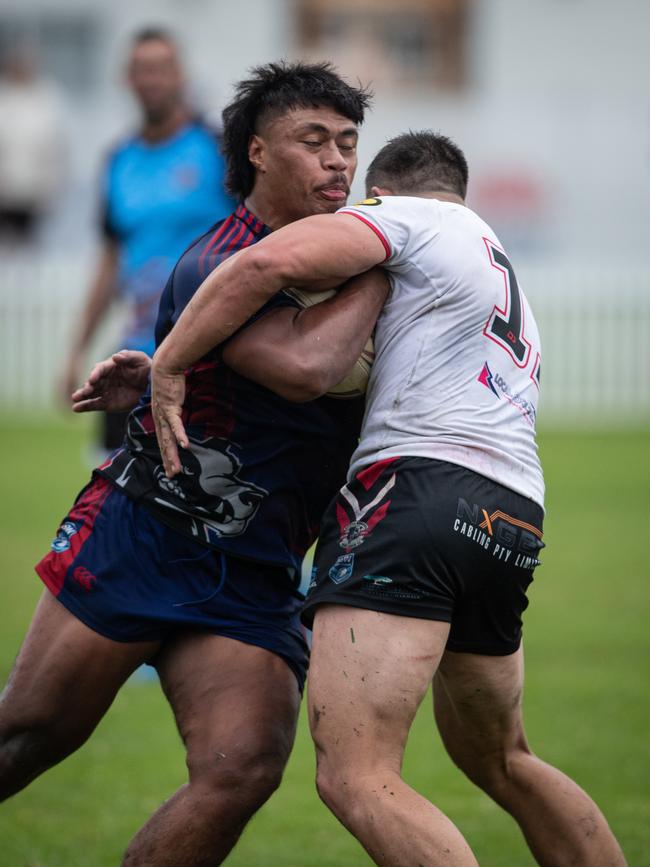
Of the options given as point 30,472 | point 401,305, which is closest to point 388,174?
point 401,305

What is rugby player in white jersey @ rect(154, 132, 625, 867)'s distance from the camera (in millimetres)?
3430

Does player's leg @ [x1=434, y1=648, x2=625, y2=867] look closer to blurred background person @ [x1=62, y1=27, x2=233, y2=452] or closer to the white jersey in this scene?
the white jersey

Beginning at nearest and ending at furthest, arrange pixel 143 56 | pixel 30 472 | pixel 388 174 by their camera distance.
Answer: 1. pixel 388 174
2. pixel 143 56
3. pixel 30 472

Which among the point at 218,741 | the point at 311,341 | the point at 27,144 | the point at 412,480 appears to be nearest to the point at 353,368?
the point at 311,341

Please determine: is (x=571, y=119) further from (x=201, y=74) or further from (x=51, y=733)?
(x=51, y=733)

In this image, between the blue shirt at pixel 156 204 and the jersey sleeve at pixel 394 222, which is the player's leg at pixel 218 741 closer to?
the jersey sleeve at pixel 394 222

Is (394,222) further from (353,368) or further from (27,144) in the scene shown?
(27,144)

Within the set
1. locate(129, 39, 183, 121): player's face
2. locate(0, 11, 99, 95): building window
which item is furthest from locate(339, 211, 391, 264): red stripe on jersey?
locate(0, 11, 99, 95): building window

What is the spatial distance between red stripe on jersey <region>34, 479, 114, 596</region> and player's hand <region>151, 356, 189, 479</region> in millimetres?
386

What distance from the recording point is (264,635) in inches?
157

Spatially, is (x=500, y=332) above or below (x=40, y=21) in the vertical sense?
above

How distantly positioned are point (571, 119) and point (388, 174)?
16.0m

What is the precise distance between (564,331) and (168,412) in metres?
14.4

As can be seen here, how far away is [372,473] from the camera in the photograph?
11.8 ft
